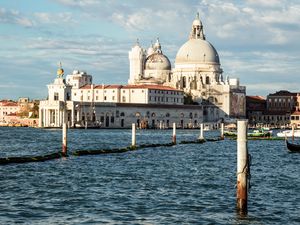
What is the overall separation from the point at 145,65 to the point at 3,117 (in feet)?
103

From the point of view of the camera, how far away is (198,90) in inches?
5551

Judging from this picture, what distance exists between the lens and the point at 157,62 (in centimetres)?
14738

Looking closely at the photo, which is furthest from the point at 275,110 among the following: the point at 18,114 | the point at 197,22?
the point at 18,114

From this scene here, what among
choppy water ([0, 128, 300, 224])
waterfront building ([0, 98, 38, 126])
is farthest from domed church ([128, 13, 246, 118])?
choppy water ([0, 128, 300, 224])

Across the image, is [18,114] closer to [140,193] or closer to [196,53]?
[196,53]

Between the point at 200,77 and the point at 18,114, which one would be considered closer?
the point at 200,77

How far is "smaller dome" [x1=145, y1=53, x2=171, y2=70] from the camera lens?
484 ft

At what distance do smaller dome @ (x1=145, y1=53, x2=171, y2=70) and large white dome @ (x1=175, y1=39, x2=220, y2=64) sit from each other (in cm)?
692

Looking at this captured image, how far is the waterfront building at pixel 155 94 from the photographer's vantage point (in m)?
116

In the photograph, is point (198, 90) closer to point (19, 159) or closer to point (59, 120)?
point (59, 120)

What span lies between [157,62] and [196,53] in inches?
423

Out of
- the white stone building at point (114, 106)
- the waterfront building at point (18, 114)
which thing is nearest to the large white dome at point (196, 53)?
the white stone building at point (114, 106)

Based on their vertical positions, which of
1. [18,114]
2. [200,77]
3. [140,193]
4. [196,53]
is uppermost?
[196,53]

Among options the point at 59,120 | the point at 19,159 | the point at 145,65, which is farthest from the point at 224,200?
the point at 145,65
